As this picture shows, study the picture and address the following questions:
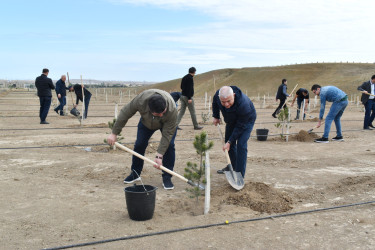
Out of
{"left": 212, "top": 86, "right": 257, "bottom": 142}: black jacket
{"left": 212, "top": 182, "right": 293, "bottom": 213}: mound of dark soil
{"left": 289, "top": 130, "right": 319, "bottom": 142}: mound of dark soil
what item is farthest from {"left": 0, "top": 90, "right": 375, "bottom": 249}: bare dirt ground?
{"left": 289, "top": 130, "right": 319, "bottom": 142}: mound of dark soil

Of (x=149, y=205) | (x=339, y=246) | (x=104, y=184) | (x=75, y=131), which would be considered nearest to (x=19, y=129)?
(x=75, y=131)

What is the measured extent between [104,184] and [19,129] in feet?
21.0

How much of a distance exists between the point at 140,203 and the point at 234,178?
152 centimetres

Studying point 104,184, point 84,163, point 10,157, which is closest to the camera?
point 104,184

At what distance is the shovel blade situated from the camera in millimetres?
4684

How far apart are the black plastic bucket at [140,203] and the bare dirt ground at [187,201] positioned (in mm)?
83

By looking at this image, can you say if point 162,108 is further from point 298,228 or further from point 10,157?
point 10,157

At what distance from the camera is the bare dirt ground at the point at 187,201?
133 inches

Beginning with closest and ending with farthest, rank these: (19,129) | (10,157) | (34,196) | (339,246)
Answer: (339,246), (34,196), (10,157), (19,129)

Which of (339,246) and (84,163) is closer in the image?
(339,246)

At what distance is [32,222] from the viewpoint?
377 centimetres

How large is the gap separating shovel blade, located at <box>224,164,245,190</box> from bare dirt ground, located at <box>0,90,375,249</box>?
8 cm

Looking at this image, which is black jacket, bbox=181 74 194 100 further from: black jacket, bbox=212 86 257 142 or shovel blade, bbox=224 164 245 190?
shovel blade, bbox=224 164 245 190

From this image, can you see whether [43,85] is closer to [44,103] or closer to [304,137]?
[44,103]
